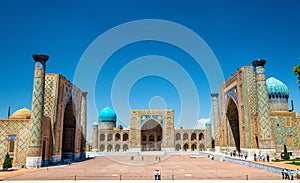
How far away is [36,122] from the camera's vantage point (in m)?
18.9

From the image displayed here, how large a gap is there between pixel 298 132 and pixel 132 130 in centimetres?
2382

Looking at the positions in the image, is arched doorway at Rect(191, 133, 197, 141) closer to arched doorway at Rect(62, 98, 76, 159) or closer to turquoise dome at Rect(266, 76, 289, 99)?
turquoise dome at Rect(266, 76, 289, 99)

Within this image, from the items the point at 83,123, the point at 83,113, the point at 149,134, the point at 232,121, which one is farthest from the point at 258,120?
the point at 149,134

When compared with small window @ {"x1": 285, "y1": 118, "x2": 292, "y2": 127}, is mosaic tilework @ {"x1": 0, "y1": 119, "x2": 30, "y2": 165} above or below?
→ below

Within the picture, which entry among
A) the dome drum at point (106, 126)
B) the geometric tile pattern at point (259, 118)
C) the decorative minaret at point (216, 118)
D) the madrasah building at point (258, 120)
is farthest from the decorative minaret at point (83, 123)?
the dome drum at point (106, 126)

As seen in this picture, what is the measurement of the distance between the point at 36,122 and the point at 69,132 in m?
7.64

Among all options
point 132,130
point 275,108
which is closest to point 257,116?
point 275,108

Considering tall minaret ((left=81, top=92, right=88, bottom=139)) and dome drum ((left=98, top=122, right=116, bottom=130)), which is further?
dome drum ((left=98, top=122, right=116, bottom=130))

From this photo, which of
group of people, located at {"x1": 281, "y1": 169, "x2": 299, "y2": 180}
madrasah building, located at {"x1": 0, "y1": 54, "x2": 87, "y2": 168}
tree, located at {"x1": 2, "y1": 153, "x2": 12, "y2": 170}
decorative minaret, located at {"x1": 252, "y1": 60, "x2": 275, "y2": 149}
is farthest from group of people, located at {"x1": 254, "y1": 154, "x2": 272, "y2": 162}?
tree, located at {"x1": 2, "y1": 153, "x2": 12, "y2": 170}

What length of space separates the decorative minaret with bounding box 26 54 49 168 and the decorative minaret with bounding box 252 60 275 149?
1771 cm

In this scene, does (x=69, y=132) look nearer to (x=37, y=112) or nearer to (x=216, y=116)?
(x=37, y=112)

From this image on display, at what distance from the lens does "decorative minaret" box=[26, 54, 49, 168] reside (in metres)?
18.5

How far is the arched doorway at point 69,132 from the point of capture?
2592 cm

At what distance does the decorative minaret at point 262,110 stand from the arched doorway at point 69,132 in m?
17.5
